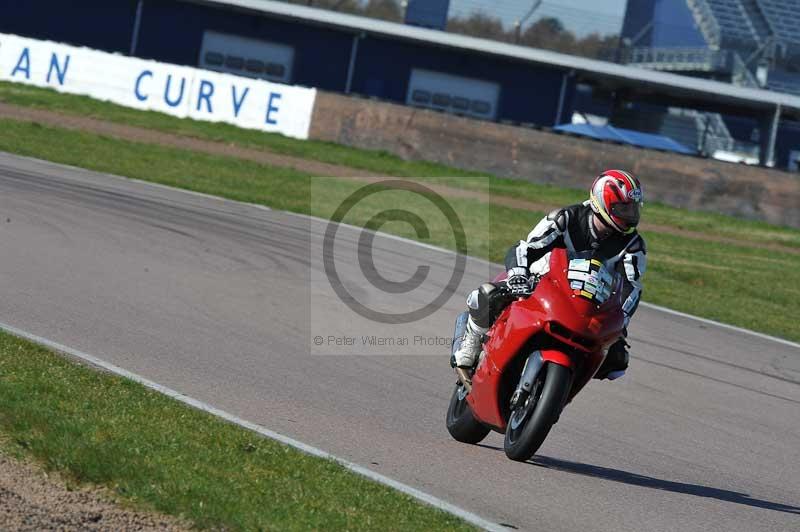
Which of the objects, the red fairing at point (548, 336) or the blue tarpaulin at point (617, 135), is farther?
the blue tarpaulin at point (617, 135)

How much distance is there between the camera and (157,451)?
18.8ft

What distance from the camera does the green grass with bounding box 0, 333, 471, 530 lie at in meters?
5.08

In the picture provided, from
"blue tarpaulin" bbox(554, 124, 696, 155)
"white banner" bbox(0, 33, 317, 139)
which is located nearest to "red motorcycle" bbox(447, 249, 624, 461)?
"white banner" bbox(0, 33, 317, 139)

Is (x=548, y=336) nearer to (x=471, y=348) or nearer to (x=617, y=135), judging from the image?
(x=471, y=348)

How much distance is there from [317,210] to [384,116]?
7684 mm

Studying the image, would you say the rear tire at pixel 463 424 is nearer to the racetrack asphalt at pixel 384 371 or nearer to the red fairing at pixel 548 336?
the racetrack asphalt at pixel 384 371

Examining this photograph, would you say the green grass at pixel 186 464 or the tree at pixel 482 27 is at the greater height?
the tree at pixel 482 27

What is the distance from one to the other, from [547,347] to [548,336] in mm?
60

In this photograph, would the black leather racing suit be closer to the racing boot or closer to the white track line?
the racing boot

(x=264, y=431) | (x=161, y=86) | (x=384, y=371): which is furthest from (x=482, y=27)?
(x=264, y=431)

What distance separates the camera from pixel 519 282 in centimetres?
668

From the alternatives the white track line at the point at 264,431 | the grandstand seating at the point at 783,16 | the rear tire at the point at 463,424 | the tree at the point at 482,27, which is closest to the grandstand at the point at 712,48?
the grandstand seating at the point at 783,16

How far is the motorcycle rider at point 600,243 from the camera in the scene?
6508 millimetres

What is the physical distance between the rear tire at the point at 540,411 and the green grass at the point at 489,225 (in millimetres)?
8587
